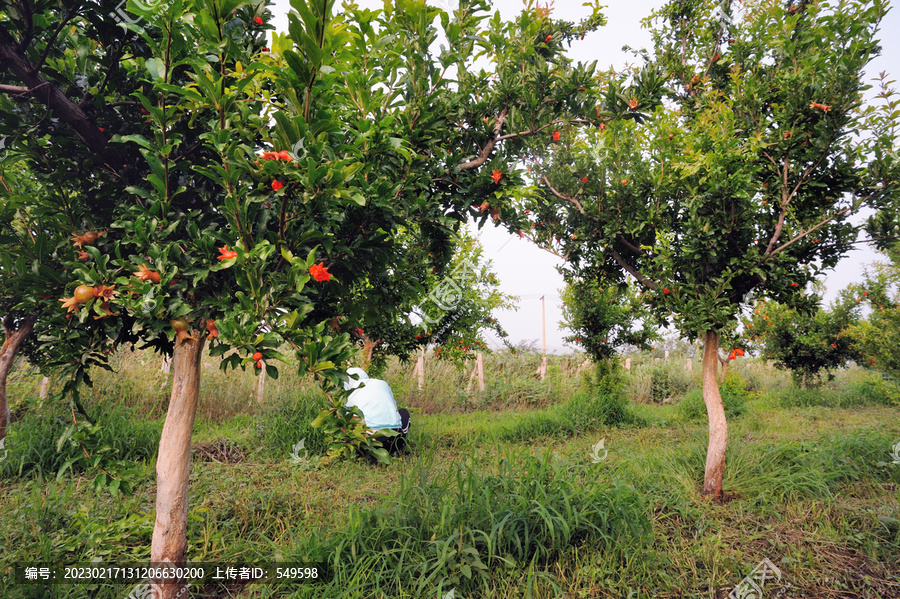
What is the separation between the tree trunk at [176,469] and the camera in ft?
7.09

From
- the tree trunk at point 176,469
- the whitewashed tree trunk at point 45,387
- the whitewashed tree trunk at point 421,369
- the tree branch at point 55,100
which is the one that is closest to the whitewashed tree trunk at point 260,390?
the whitewashed tree trunk at point 45,387

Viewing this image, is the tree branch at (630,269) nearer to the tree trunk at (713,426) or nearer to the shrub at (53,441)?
the tree trunk at (713,426)

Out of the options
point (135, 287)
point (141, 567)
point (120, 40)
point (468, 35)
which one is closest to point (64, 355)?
point (135, 287)

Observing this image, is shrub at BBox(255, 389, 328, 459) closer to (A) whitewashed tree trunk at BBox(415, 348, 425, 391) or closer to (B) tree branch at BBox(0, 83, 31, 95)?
(B) tree branch at BBox(0, 83, 31, 95)

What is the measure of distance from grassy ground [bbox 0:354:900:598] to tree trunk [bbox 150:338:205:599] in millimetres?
402

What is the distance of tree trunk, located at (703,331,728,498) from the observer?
13.0 feet

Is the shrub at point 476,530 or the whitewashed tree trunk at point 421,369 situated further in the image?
the whitewashed tree trunk at point 421,369

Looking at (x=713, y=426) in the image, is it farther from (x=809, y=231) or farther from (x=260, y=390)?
(x=260, y=390)

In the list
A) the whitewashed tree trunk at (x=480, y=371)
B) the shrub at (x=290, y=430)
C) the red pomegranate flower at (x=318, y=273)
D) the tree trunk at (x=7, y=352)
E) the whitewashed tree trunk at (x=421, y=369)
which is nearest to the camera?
the red pomegranate flower at (x=318, y=273)

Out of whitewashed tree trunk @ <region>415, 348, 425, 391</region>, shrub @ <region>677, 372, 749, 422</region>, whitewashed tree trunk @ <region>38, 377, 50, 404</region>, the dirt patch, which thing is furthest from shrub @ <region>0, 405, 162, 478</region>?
shrub @ <region>677, 372, 749, 422</region>

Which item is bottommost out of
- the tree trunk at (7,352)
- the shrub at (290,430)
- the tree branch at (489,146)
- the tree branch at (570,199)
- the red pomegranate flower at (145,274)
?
the shrub at (290,430)

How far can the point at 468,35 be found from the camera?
2465 mm

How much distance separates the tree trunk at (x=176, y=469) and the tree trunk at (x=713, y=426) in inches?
168

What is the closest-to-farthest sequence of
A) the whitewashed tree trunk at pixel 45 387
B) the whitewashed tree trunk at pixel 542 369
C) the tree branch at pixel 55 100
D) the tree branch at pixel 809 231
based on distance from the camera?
the tree branch at pixel 55 100 < the tree branch at pixel 809 231 < the whitewashed tree trunk at pixel 45 387 < the whitewashed tree trunk at pixel 542 369
